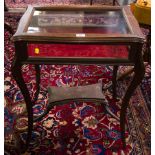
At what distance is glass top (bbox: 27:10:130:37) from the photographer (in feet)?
4.80

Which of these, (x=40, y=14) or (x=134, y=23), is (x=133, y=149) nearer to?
(x=134, y=23)

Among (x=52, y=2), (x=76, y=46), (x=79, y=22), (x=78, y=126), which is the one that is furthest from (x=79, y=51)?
(x=52, y=2)

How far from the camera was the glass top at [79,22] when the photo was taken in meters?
1.46

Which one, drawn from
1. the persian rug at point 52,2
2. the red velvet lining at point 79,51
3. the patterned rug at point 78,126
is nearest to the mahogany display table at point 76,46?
the red velvet lining at point 79,51

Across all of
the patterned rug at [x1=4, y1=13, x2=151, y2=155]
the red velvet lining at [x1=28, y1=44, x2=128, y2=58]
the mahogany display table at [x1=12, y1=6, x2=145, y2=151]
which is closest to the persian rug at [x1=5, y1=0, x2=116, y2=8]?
the patterned rug at [x1=4, y1=13, x2=151, y2=155]

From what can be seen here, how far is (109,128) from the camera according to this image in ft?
6.09

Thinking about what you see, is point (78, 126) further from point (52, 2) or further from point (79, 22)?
point (52, 2)

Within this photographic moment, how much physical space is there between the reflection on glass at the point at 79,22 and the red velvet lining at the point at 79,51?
0.12 metres

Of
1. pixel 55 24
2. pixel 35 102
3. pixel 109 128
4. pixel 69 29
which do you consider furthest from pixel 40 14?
pixel 109 128

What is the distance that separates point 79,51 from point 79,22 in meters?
0.33

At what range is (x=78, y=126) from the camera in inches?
73.7

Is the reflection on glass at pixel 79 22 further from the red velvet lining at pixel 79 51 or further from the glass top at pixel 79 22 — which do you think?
the red velvet lining at pixel 79 51

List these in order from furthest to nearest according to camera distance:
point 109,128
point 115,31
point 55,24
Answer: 1. point 109,128
2. point 55,24
3. point 115,31
